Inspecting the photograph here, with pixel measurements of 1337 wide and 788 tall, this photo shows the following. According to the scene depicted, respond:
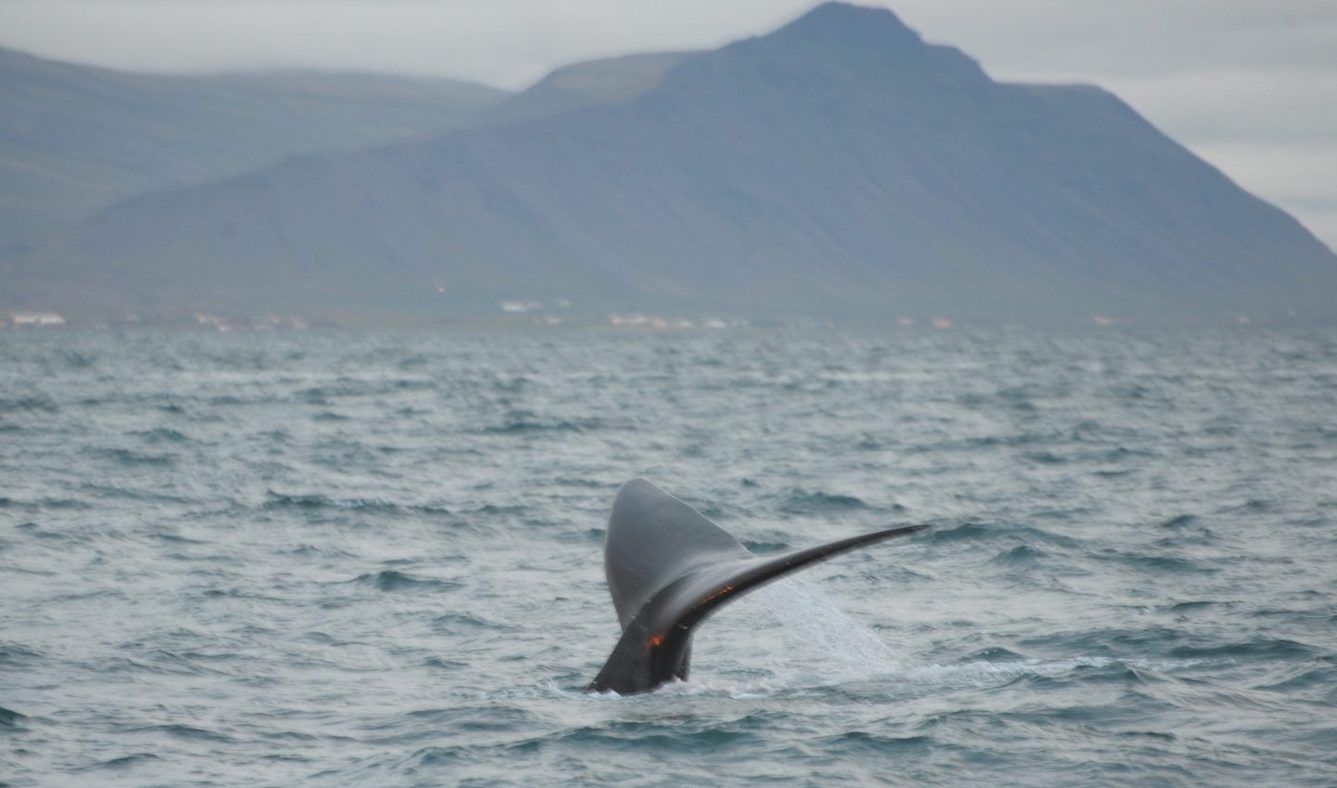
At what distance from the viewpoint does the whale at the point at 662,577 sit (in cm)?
905

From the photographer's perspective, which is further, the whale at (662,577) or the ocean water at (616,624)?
the ocean water at (616,624)

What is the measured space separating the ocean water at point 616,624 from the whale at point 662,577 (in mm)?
365

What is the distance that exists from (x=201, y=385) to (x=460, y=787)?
4487 cm

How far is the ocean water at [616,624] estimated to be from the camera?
9602mm

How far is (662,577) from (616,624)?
12.5 feet

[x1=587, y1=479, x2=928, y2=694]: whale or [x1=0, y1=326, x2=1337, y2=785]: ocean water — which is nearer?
[x1=587, y1=479, x2=928, y2=694]: whale

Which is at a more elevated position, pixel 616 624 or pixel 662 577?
pixel 662 577

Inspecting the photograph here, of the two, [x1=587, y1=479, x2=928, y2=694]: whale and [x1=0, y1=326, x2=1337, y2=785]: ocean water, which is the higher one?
[x1=587, y1=479, x2=928, y2=694]: whale

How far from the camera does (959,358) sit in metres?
90.2

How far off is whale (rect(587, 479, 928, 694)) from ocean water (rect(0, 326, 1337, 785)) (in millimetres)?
365

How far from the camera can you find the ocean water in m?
9.60

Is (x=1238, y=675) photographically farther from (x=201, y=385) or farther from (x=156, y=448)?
(x=201, y=385)

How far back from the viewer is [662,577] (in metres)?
9.66

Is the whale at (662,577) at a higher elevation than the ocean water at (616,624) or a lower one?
higher
